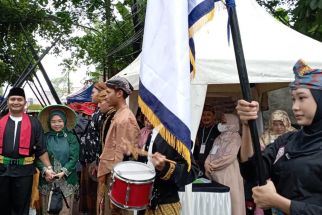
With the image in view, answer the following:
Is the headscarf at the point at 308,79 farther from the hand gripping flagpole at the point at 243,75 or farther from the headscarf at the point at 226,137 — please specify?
the headscarf at the point at 226,137

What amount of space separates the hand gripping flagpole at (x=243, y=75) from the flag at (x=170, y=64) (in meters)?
0.24

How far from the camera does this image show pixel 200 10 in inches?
95.5

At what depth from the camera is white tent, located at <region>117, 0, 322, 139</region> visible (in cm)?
515

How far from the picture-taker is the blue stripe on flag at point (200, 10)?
242 cm

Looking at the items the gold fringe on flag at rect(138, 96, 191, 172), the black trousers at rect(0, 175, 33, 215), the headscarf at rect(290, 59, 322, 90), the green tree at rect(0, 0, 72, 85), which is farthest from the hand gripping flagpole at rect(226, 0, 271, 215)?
the green tree at rect(0, 0, 72, 85)

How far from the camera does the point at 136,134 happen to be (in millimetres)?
4332

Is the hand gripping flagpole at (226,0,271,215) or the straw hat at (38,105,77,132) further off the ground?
the hand gripping flagpole at (226,0,271,215)

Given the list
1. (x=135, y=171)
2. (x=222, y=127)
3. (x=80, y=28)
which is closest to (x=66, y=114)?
(x=222, y=127)

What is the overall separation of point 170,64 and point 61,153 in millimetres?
3270

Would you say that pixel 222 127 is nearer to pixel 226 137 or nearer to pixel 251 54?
pixel 226 137

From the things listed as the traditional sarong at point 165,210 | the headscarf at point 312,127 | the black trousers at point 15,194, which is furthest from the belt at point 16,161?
the headscarf at point 312,127

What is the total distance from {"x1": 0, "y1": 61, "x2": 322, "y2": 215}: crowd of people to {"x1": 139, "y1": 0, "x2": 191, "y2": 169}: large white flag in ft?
0.39

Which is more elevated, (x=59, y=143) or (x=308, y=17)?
(x=308, y=17)

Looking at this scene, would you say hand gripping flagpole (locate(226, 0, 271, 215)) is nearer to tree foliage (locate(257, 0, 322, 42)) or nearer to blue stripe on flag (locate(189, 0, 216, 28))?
blue stripe on flag (locate(189, 0, 216, 28))
